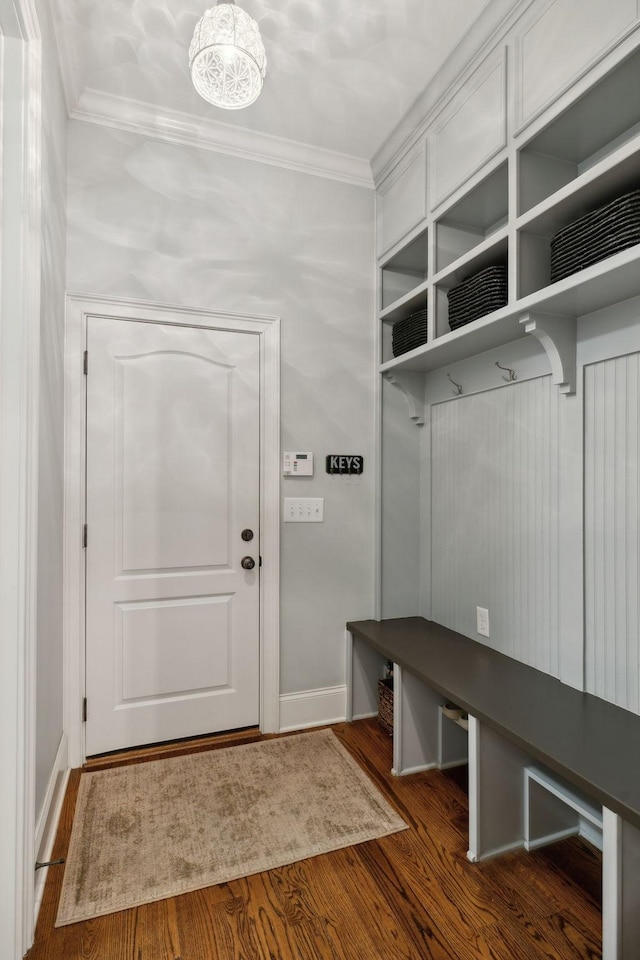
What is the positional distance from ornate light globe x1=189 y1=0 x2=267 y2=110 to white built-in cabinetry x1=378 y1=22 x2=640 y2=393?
0.91m

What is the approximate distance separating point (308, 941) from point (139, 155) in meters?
2.96

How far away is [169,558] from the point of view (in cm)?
240

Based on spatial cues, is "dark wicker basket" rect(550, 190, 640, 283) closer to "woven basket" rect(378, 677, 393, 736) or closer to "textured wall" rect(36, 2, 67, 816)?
"textured wall" rect(36, 2, 67, 816)

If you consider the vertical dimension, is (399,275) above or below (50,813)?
above

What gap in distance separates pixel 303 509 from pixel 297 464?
0.75 ft

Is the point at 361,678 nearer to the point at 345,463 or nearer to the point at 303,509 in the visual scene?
the point at 303,509

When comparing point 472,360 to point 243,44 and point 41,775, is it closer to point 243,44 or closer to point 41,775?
point 243,44

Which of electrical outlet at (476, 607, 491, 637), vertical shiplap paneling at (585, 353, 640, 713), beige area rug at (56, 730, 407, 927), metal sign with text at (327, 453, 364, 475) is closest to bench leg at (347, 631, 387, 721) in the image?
beige area rug at (56, 730, 407, 927)

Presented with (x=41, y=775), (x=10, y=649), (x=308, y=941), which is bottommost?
A: (x=308, y=941)

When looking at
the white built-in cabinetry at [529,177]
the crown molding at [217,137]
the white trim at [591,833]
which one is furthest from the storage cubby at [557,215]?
the white trim at [591,833]

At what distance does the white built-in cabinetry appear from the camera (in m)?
1.47

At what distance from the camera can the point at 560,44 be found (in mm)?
1586

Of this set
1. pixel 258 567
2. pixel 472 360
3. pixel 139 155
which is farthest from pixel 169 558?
pixel 139 155

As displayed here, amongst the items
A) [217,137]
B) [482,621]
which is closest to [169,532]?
[482,621]
